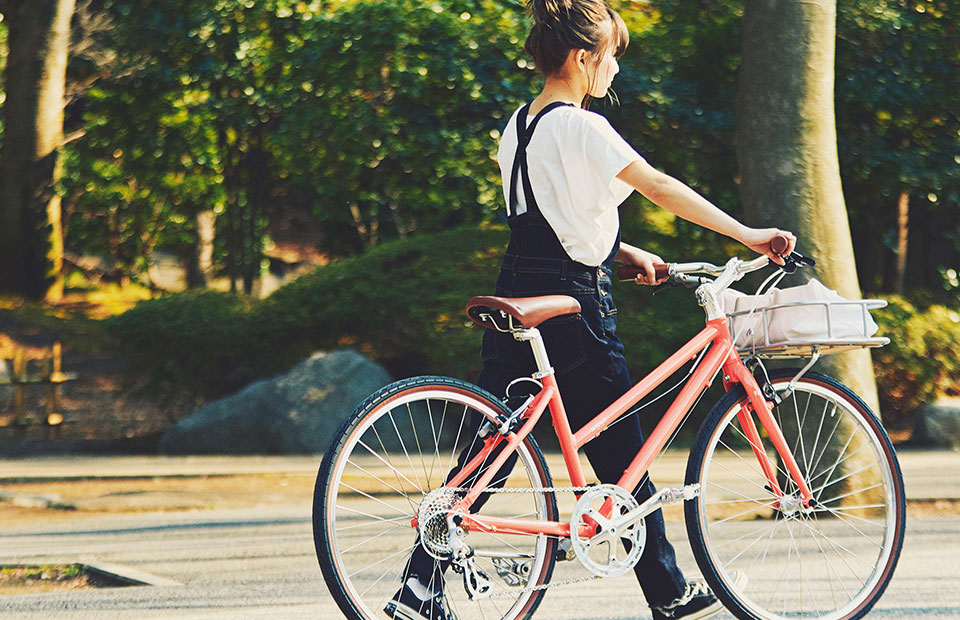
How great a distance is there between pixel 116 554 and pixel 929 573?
412cm

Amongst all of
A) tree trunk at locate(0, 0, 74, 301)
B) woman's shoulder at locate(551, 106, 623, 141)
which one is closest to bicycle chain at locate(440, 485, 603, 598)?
woman's shoulder at locate(551, 106, 623, 141)

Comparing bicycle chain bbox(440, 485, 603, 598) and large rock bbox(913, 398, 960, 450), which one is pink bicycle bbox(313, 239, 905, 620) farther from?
large rock bbox(913, 398, 960, 450)

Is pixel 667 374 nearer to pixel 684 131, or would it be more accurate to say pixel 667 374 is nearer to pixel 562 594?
pixel 562 594

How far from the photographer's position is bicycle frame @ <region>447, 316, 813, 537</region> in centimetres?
337

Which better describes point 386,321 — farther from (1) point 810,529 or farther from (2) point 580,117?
(2) point 580,117

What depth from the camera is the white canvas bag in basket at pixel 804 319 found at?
3.62m

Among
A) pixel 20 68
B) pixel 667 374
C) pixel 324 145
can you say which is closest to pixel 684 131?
pixel 324 145

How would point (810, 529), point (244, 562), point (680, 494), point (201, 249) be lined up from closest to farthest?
point (680, 494) < point (810, 529) < point (244, 562) < point (201, 249)

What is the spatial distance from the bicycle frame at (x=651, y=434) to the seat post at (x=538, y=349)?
0.08 feet

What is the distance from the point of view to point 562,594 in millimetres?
4781

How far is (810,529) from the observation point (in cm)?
407

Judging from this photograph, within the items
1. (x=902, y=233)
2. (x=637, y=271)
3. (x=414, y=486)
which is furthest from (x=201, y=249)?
(x=414, y=486)

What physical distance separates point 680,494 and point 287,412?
24.5 ft

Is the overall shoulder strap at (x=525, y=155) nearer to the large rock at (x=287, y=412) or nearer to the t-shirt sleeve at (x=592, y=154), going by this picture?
the t-shirt sleeve at (x=592, y=154)
